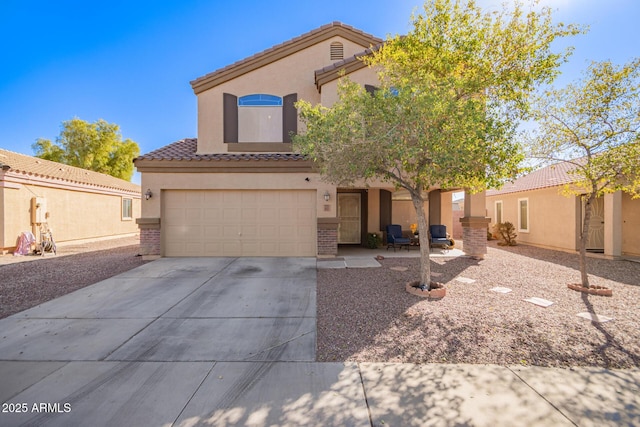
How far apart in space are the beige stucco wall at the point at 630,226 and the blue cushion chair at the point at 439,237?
6.57 m

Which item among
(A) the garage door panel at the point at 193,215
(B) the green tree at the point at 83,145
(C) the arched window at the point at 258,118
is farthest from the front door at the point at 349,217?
(B) the green tree at the point at 83,145

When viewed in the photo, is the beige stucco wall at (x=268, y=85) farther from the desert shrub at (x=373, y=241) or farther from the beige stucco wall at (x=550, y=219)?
the beige stucco wall at (x=550, y=219)

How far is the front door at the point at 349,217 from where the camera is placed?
14.0 metres

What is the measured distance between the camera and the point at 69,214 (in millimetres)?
15414

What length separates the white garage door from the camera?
1049 centimetres

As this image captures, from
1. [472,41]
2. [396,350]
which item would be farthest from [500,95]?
[396,350]

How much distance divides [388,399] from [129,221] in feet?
76.1

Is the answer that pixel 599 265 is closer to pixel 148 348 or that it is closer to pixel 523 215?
pixel 523 215

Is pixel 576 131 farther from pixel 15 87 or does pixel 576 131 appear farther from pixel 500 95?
pixel 15 87

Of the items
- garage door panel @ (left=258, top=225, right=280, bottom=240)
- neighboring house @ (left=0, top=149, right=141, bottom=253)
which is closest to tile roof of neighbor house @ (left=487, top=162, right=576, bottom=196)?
garage door panel @ (left=258, top=225, right=280, bottom=240)

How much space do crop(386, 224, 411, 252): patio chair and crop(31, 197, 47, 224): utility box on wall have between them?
52.4 feet

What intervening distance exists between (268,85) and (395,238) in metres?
8.42

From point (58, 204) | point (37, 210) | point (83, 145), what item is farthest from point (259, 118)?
point (83, 145)

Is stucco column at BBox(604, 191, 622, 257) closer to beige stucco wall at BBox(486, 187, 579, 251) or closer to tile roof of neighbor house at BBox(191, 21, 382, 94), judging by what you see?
beige stucco wall at BBox(486, 187, 579, 251)
